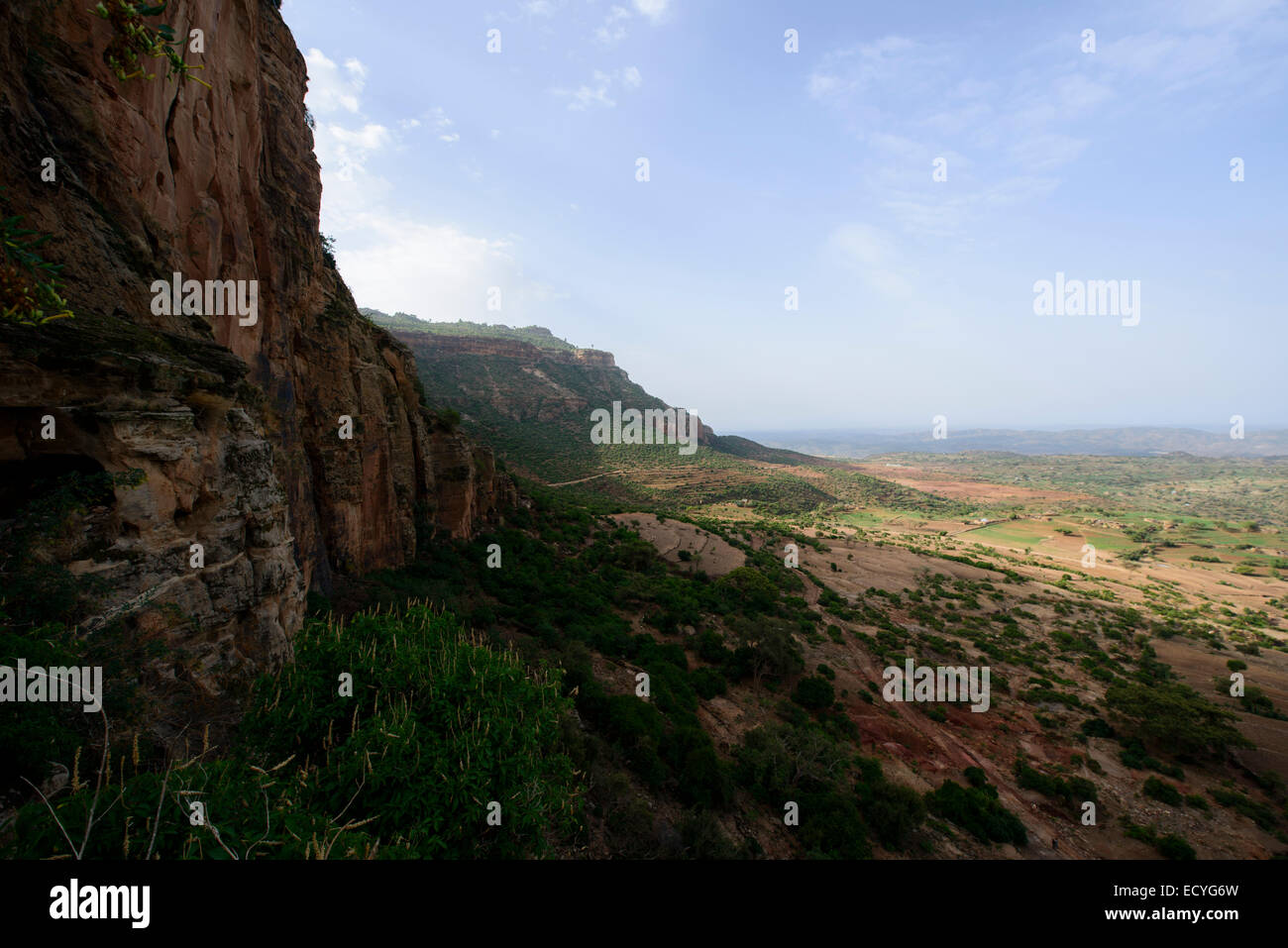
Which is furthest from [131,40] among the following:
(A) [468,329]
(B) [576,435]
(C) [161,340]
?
(A) [468,329]

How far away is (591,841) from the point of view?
30.7 ft

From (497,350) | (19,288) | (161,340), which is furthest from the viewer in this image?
(497,350)

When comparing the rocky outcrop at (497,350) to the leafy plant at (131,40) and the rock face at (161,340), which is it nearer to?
the rock face at (161,340)

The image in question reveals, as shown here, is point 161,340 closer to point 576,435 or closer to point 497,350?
point 576,435

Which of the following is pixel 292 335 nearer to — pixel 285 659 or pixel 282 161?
pixel 282 161

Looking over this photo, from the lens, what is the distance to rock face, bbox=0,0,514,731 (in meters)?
5.71

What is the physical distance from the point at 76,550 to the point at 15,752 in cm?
292

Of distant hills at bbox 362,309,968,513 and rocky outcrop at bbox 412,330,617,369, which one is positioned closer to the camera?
distant hills at bbox 362,309,968,513

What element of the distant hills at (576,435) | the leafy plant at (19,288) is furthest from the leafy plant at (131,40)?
the distant hills at (576,435)

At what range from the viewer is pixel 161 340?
6.59 meters

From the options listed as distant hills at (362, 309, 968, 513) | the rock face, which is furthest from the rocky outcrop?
the rock face

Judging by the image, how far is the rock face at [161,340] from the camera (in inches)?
225

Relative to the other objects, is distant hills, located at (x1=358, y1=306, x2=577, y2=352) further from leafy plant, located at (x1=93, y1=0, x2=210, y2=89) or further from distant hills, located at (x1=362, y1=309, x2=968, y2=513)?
leafy plant, located at (x1=93, y1=0, x2=210, y2=89)
